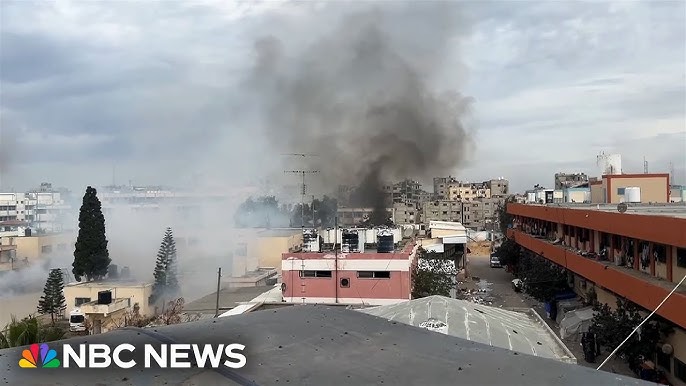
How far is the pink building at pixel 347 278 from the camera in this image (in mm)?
14719

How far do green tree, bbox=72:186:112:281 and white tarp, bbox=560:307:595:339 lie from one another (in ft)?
54.8

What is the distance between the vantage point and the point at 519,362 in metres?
2.29

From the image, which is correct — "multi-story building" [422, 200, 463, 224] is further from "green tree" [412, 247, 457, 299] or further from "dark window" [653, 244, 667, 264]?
"dark window" [653, 244, 667, 264]

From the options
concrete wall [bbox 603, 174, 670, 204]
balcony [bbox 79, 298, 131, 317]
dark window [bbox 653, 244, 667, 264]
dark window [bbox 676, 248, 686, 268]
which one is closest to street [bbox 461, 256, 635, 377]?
dark window [bbox 653, 244, 667, 264]

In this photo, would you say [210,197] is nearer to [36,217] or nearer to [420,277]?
[36,217]

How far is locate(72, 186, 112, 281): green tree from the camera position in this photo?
70.5 feet

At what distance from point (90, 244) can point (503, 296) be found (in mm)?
15606

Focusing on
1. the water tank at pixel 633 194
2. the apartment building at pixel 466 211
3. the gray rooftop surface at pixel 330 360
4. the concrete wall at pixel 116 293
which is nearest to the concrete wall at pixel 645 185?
the water tank at pixel 633 194

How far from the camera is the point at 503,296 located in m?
20.4

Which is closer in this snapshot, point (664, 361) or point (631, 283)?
point (664, 361)

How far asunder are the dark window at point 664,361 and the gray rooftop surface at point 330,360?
29.9 ft

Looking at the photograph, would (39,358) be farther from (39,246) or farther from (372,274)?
(39,246)

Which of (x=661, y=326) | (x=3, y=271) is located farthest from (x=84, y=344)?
(x=3, y=271)

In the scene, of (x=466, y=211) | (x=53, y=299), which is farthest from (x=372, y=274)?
(x=466, y=211)
